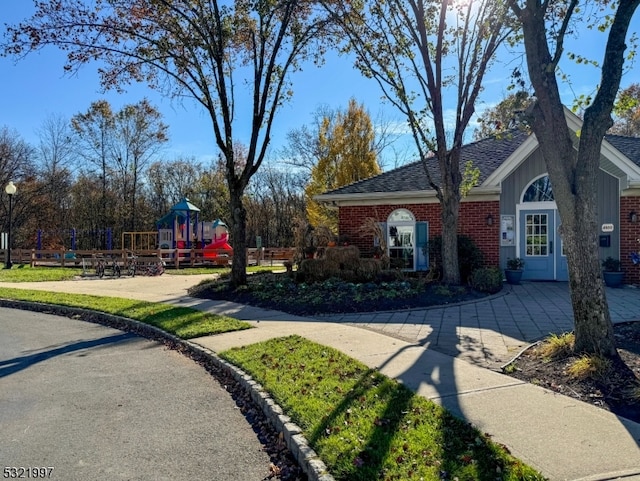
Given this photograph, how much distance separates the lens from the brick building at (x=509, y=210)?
13.7 meters

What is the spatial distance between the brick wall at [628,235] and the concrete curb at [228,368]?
12941mm

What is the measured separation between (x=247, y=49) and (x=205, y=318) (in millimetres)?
8661

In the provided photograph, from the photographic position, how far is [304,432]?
3.80m

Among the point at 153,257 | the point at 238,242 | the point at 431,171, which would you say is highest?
the point at 431,171

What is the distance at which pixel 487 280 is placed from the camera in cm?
1234

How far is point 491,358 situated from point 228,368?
3523mm

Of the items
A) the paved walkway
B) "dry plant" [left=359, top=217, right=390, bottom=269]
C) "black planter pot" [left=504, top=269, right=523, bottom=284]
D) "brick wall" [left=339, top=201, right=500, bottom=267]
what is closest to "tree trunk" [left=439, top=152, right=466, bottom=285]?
the paved walkway

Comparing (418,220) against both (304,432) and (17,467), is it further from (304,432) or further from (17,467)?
(17,467)

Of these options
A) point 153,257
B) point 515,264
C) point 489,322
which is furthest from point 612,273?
point 153,257

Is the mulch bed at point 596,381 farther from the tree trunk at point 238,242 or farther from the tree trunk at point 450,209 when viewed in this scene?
the tree trunk at point 238,242

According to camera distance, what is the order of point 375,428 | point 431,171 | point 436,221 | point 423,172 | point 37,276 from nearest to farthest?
point 375,428
point 436,221
point 431,171
point 423,172
point 37,276

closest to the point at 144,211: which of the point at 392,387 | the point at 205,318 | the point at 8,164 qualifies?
the point at 8,164

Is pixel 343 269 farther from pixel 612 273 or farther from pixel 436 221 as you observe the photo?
pixel 612 273

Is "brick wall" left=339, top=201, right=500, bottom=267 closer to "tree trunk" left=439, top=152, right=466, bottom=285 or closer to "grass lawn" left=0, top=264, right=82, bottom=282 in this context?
"tree trunk" left=439, top=152, right=466, bottom=285
